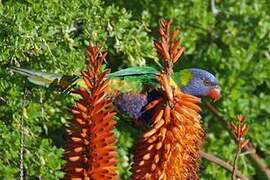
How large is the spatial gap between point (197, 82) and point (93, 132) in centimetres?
114

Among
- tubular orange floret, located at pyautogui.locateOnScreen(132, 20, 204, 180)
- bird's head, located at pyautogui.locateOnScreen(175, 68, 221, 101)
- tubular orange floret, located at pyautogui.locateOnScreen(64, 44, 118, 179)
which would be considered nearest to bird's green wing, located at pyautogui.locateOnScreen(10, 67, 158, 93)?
bird's head, located at pyautogui.locateOnScreen(175, 68, 221, 101)

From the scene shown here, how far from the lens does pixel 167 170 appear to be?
7.02 feet

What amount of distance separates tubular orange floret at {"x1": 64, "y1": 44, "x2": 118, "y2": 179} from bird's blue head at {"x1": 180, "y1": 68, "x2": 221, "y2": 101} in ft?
3.34

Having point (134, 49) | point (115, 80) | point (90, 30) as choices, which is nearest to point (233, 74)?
point (134, 49)

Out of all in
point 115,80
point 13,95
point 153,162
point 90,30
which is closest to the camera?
point 153,162

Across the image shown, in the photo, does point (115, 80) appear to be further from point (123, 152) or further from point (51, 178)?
point (123, 152)

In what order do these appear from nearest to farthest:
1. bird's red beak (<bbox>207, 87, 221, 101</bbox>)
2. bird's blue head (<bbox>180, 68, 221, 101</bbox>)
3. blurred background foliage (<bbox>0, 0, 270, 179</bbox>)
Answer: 1. bird's blue head (<bbox>180, 68, 221, 101</bbox>)
2. bird's red beak (<bbox>207, 87, 221, 101</bbox>)
3. blurred background foliage (<bbox>0, 0, 270, 179</bbox>)

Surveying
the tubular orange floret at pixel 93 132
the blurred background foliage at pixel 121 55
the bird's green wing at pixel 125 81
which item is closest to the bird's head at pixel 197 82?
the bird's green wing at pixel 125 81

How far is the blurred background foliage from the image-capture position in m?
3.56

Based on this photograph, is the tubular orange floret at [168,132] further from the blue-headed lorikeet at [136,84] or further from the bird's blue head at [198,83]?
the bird's blue head at [198,83]

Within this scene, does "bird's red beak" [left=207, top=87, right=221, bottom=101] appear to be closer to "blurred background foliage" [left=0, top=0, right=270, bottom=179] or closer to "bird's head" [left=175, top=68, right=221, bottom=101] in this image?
"bird's head" [left=175, top=68, right=221, bottom=101]

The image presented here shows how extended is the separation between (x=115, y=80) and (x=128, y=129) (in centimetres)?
181

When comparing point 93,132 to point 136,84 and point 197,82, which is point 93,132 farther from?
point 197,82

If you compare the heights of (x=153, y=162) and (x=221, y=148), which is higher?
(x=153, y=162)
